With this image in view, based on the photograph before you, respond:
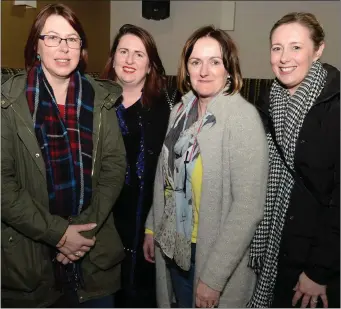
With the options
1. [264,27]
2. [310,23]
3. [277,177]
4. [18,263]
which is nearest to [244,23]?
[264,27]

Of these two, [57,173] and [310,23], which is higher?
[310,23]

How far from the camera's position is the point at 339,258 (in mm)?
1359

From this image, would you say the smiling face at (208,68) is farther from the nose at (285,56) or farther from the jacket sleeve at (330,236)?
the jacket sleeve at (330,236)

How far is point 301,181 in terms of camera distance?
139cm

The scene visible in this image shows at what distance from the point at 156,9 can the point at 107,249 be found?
2829 millimetres

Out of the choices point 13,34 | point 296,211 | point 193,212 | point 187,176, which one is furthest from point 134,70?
point 13,34

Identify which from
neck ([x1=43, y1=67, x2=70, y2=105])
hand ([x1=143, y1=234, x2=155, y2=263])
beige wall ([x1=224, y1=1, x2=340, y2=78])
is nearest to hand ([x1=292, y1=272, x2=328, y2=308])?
hand ([x1=143, y1=234, x2=155, y2=263])

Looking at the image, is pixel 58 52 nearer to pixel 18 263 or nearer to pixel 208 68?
pixel 208 68

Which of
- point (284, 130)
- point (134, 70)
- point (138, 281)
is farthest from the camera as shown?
point (138, 281)

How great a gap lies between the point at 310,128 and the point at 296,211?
0.32 meters

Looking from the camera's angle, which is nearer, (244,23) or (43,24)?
(43,24)

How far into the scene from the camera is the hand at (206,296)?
4.78ft

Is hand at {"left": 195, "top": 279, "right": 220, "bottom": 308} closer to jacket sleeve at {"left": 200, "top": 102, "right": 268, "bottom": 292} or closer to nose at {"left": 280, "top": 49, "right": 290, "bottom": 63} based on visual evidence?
jacket sleeve at {"left": 200, "top": 102, "right": 268, "bottom": 292}

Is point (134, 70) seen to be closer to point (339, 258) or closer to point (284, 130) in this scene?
point (284, 130)
